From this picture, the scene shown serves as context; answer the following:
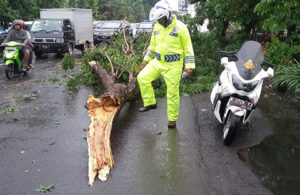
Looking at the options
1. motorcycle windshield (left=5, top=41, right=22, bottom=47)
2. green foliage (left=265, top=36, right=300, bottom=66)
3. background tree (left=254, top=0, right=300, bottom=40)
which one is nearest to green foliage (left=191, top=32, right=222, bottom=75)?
green foliage (left=265, top=36, right=300, bottom=66)

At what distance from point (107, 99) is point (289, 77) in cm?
457

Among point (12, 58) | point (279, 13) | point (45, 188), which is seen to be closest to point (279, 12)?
point (279, 13)

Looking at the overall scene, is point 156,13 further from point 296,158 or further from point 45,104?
point 45,104

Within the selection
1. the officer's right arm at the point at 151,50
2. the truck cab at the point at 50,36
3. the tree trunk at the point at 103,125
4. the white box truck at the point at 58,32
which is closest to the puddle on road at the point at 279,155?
the tree trunk at the point at 103,125

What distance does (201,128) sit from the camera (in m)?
5.77

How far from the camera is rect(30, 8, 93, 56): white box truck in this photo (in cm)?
1628

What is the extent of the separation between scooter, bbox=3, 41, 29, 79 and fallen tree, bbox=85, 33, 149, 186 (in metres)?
2.81

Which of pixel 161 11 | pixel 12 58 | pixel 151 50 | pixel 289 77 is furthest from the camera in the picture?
pixel 12 58

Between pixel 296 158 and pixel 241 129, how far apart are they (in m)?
1.21

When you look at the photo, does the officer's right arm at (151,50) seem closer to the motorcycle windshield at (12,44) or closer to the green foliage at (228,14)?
the green foliage at (228,14)

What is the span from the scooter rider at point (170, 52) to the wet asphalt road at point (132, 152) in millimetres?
696

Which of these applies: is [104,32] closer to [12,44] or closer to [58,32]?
[58,32]

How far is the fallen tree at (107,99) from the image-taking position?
162 inches

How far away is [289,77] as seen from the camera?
26.1 feet
